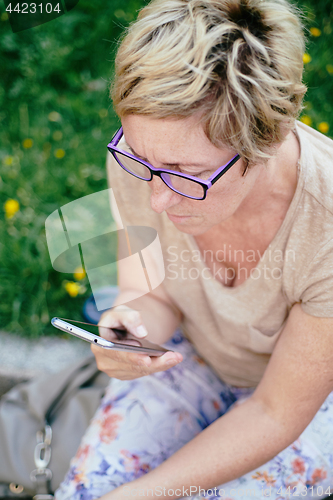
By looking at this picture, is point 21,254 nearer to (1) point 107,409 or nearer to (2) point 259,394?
(1) point 107,409

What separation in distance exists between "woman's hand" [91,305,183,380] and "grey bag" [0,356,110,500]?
0.32 meters

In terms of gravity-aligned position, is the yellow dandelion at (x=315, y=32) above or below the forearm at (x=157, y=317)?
above

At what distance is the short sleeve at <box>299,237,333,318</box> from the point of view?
1.13 meters

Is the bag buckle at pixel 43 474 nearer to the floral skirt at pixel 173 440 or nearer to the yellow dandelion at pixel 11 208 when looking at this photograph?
the floral skirt at pixel 173 440

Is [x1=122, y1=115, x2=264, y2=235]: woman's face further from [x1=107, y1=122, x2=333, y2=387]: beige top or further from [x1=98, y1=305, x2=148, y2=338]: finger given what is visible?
[x1=98, y1=305, x2=148, y2=338]: finger

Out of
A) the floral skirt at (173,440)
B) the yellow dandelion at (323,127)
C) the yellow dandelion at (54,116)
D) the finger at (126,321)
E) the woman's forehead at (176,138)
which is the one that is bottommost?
the floral skirt at (173,440)

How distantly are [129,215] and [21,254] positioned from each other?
106 centimetres

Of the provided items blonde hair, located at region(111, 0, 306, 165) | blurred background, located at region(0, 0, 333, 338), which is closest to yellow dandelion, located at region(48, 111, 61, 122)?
blurred background, located at region(0, 0, 333, 338)

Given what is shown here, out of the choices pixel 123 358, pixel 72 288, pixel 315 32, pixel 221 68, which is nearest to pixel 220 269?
pixel 123 358

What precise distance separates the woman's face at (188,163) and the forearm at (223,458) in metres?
0.61

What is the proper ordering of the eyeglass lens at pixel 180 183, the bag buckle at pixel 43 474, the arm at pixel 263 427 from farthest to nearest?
the bag buckle at pixel 43 474, the arm at pixel 263 427, the eyeglass lens at pixel 180 183

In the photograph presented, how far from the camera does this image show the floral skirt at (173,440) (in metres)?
1.34

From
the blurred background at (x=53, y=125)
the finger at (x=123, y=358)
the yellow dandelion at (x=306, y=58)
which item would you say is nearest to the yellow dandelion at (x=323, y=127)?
the blurred background at (x=53, y=125)

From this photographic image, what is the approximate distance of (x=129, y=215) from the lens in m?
1.50
